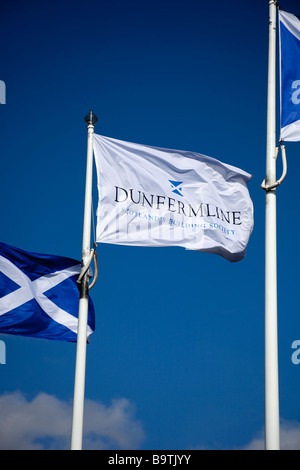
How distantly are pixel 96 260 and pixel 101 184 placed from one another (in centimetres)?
175

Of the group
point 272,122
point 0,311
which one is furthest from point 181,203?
point 0,311

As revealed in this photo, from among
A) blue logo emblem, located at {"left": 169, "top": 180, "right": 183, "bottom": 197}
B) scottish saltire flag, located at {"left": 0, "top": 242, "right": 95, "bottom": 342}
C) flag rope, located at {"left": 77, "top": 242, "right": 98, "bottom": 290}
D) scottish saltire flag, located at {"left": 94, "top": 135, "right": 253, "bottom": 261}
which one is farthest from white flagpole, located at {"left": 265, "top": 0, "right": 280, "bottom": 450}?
scottish saltire flag, located at {"left": 0, "top": 242, "right": 95, "bottom": 342}

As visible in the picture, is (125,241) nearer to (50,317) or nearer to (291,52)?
(50,317)

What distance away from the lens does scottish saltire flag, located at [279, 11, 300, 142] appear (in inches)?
622

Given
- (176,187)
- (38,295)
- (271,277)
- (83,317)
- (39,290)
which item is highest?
(176,187)

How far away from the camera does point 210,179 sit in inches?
744

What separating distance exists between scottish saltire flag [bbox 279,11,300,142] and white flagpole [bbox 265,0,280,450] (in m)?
0.35

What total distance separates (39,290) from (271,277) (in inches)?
Answer: 274

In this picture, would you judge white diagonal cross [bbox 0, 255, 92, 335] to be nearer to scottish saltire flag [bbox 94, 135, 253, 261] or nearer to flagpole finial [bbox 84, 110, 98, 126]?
scottish saltire flag [bbox 94, 135, 253, 261]

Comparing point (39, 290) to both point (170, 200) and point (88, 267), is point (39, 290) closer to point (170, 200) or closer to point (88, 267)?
point (88, 267)

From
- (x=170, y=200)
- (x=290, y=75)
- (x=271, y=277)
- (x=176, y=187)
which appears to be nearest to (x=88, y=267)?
(x=170, y=200)

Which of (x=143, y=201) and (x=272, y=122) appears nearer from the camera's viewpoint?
→ (x=272, y=122)

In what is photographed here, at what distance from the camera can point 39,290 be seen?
18.9 metres

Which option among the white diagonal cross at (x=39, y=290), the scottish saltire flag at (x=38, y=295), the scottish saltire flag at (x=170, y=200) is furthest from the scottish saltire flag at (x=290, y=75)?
the white diagonal cross at (x=39, y=290)
